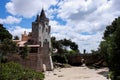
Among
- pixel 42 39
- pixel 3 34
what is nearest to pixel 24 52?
pixel 3 34

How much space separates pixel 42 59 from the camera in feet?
163

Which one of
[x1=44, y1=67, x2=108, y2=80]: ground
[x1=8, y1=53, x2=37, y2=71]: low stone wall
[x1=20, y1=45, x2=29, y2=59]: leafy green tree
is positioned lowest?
[x1=44, y1=67, x2=108, y2=80]: ground

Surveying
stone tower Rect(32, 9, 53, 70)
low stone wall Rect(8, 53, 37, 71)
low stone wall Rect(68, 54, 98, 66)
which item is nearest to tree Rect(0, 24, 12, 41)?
stone tower Rect(32, 9, 53, 70)

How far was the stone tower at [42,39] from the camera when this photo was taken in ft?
160

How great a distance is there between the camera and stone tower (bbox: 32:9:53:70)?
160ft

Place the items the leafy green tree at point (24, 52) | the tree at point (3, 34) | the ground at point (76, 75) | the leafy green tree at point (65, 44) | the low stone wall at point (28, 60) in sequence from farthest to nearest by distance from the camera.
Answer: the leafy green tree at point (65, 44)
the tree at point (3, 34)
the low stone wall at point (28, 60)
the leafy green tree at point (24, 52)
the ground at point (76, 75)

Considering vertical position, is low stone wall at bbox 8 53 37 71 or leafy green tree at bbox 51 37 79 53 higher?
leafy green tree at bbox 51 37 79 53

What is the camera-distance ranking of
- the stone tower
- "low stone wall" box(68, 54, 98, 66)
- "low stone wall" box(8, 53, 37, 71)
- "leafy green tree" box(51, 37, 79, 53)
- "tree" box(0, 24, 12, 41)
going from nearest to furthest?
"low stone wall" box(8, 53, 37, 71)
the stone tower
"tree" box(0, 24, 12, 41)
"low stone wall" box(68, 54, 98, 66)
"leafy green tree" box(51, 37, 79, 53)

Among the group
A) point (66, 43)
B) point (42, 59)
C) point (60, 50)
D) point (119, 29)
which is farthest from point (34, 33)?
point (119, 29)

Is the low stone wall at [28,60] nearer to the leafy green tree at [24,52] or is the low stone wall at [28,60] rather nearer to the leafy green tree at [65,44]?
the leafy green tree at [24,52]

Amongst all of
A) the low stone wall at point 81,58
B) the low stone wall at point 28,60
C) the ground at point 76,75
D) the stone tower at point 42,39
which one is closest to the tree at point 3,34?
the stone tower at point 42,39

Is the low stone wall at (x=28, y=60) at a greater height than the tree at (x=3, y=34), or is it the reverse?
the tree at (x=3, y=34)

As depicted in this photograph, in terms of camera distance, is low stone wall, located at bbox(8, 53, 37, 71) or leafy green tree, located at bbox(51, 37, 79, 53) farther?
leafy green tree, located at bbox(51, 37, 79, 53)

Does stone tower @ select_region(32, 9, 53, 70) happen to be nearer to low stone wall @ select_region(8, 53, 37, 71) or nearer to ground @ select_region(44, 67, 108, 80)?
low stone wall @ select_region(8, 53, 37, 71)
